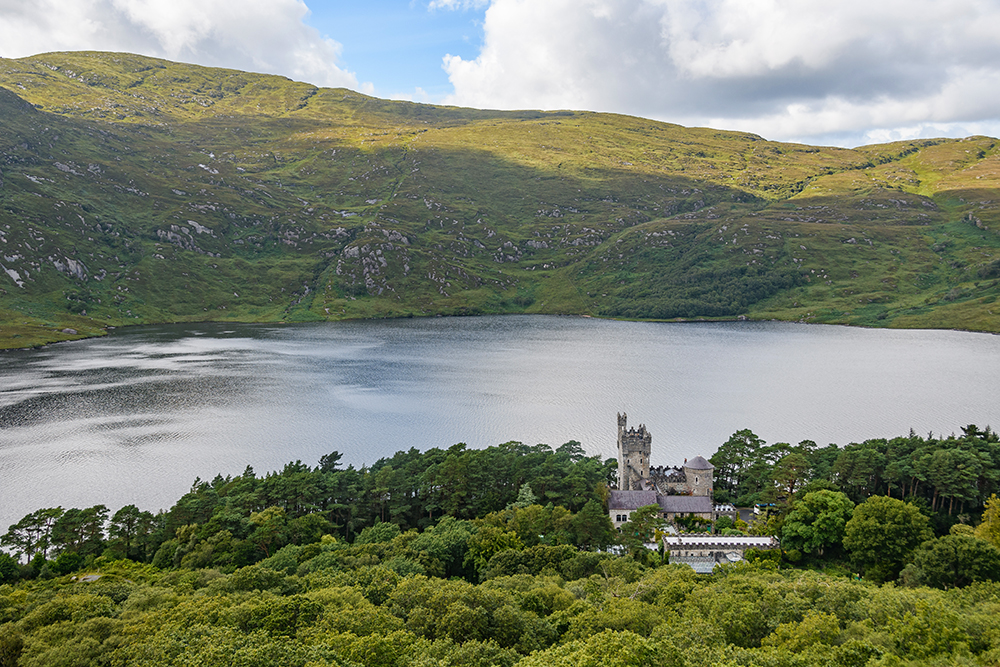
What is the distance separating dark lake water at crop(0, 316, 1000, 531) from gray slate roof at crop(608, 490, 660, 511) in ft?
84.0

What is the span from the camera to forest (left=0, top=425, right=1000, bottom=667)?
33.6 metres

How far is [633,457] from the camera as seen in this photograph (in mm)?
81750

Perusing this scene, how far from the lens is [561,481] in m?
76.8

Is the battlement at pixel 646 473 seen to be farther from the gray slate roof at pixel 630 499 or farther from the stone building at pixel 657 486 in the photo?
the gray slate roof at pixel 630 499

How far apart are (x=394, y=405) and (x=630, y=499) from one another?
74998mm

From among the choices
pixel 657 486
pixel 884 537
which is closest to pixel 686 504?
pixel 657 486

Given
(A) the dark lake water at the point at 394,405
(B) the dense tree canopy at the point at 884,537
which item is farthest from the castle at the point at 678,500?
(A) the dark lake water at the point at 394,405

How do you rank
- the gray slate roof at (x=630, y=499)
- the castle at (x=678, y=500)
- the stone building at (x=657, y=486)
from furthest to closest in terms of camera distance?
the stone building at (x=657, y=486) < the gray slate roof at (x=630, y=499) < the castle at (x=678, y=500)

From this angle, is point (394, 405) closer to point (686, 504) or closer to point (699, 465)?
point (699, 465)

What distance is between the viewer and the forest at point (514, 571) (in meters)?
33.6

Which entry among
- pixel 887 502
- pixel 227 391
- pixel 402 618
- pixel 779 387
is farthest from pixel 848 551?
pixel 227 391

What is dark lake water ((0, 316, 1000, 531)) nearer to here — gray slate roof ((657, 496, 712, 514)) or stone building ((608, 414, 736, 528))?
stone building ((608, 414, 736, 528))

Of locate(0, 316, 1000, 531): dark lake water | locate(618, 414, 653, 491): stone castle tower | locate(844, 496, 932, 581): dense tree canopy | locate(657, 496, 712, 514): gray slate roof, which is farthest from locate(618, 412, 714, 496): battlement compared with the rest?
locate(844, 496, 932, 581): dense tree canopy

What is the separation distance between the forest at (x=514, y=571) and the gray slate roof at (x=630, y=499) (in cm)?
175
